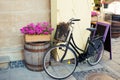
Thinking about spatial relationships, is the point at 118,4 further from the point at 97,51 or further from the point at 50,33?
the point at 50,33

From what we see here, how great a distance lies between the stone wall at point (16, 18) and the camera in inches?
157

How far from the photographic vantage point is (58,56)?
4129mm

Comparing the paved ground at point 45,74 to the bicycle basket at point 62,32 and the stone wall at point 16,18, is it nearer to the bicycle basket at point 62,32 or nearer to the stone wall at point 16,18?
the stone wall at point 16,18

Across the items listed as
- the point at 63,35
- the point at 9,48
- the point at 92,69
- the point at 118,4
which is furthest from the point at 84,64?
the point at 118,4

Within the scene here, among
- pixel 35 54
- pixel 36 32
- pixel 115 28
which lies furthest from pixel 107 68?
pixel 115 28

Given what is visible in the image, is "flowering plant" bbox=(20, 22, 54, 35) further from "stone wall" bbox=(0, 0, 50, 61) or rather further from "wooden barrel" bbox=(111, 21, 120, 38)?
"wooden barrel" bbox=(111, 21, 120, 38)

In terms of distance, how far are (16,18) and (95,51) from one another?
191cm

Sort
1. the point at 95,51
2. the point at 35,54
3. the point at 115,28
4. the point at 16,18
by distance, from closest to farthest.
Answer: the point at 35,54 < the point at 16,18 < the point at 95,51 < the point at 115,28

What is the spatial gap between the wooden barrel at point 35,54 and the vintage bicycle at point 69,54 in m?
0.14

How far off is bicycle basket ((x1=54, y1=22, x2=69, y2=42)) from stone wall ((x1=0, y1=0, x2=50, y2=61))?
520 millimetres

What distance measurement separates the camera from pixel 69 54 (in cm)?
423

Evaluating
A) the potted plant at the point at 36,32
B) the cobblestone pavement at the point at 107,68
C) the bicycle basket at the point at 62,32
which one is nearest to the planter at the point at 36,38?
the potted plant at the point at 36,32

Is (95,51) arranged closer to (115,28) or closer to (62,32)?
(62,32)

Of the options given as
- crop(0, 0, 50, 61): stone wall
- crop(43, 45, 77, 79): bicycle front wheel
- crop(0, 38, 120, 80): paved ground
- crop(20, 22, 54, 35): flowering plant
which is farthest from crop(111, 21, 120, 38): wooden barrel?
crop(20, 22, 54, 35): flowering plant
